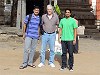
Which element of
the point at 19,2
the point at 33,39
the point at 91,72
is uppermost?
the point at 19,2

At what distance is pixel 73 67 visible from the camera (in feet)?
34.1

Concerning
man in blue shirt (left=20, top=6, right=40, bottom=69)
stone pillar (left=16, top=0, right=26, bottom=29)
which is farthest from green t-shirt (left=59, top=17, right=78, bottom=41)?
stone pillar (left=16, top=0, right=26, bottom=29)

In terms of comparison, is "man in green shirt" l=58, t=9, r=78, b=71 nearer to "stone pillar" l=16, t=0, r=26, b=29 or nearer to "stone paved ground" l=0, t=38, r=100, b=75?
"stone paved ground" l=0, t=38, r=100, b=75

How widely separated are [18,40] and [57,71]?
6.63 meters

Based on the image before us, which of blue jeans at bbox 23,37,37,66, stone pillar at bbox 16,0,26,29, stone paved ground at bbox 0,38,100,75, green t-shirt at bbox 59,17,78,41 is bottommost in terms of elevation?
stone paved ground at bbox 0,38,100,75

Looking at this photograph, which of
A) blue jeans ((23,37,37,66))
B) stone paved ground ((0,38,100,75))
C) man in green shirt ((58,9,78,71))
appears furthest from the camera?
blue jeans ((23,37,37,66))

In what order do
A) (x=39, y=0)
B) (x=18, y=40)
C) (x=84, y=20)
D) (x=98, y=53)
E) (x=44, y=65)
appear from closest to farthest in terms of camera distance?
1. (x=44, y=65)
2. (x=98, y=53)
3. (x=18, y=40)
4. (x=84, y=20)
5. (x=39, y=0)

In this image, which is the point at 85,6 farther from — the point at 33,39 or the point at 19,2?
the point at 33,39

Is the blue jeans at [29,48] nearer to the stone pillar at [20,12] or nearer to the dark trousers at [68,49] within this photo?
the dark trousers at [68,49]

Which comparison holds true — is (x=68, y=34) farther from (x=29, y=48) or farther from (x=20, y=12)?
(x=20, y=12)

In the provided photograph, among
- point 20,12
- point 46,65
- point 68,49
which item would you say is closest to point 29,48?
point 46,65

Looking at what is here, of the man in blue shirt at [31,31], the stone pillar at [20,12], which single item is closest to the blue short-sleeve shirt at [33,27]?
the man in blue shirt at [31,31]

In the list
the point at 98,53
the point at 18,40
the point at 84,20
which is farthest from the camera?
the point at 84,20

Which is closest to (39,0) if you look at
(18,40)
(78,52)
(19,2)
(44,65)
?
(19,2)
